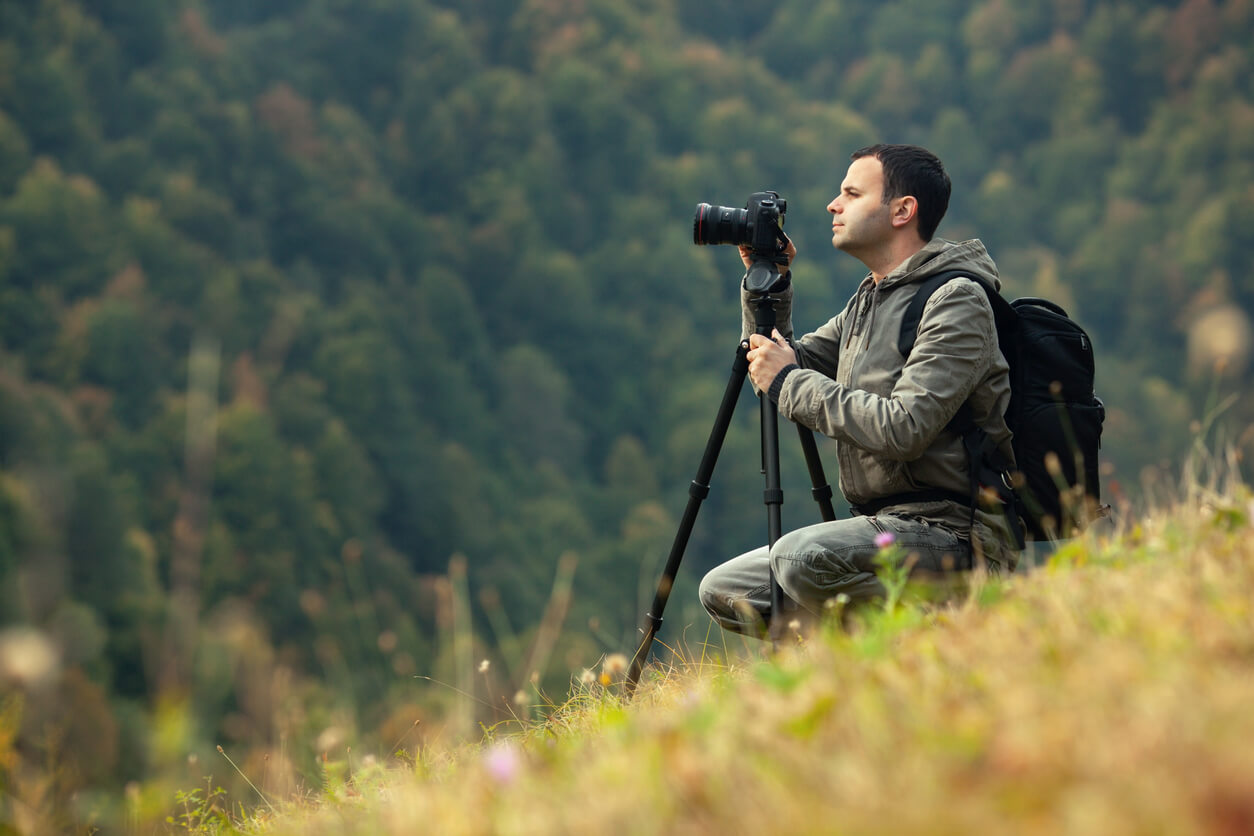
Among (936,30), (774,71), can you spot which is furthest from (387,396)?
(936,30)

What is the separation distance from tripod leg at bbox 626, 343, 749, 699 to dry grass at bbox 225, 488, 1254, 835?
2.82 feet

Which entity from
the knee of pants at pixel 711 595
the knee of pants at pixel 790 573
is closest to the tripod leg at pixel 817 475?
the knee of pants at pixel 711 595

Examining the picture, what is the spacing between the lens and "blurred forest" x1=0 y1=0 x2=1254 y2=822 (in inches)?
1272

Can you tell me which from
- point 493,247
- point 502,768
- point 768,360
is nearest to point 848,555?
point 768,360

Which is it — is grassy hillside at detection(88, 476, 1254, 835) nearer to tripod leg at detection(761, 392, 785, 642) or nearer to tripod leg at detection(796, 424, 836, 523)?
tripod leg at detection(761, 392, 785, 642)

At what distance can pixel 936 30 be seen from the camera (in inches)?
2397

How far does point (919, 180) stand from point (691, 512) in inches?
35.3

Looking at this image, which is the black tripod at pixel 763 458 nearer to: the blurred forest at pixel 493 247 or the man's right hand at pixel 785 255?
the man's right hand at pixel 785 255

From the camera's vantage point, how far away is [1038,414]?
2453mm

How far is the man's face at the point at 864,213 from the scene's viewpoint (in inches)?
108

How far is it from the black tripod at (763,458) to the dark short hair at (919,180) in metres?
0.33

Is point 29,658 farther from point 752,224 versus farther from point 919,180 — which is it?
point 919,180

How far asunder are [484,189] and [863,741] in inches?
2017

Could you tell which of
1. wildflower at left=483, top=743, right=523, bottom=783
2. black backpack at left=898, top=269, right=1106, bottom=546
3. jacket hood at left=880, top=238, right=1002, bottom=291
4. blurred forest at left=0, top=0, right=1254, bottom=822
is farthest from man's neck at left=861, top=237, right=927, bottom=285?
blurred forest at left=0, top=0, right=1254, bottom=822
